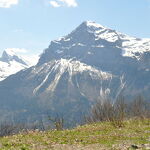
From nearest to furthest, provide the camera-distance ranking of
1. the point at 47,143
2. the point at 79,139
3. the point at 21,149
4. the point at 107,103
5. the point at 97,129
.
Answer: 1. the point at 21,149
2. the point at 47,143
3. the point at 79,139
4. the point at 97,129
5. the point at 107,103

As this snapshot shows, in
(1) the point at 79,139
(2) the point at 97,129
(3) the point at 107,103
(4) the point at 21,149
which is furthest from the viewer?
(3) the point at 107,103

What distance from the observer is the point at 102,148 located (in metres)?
27.7

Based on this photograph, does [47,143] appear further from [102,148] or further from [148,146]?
[148,146]

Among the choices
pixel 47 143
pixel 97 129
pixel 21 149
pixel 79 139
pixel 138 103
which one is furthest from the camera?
pixel 138 103

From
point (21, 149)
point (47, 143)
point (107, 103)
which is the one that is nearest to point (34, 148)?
point (21, 149)

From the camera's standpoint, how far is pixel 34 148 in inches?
1094

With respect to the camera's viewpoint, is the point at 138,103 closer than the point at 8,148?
No

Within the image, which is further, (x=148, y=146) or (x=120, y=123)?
(x=120, y=123)

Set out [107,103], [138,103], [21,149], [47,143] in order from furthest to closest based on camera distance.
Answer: [107,103] → [138,103] → [47,143] → [21,149]

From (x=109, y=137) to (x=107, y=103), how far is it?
4613 cm

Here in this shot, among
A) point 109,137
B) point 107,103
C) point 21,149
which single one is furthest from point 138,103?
point 21,149

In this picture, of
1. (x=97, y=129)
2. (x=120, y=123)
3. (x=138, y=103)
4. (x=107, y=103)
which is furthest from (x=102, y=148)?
(x=107, y=103)

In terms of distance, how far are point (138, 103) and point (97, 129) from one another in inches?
1239

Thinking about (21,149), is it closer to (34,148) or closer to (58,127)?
(34,148)
